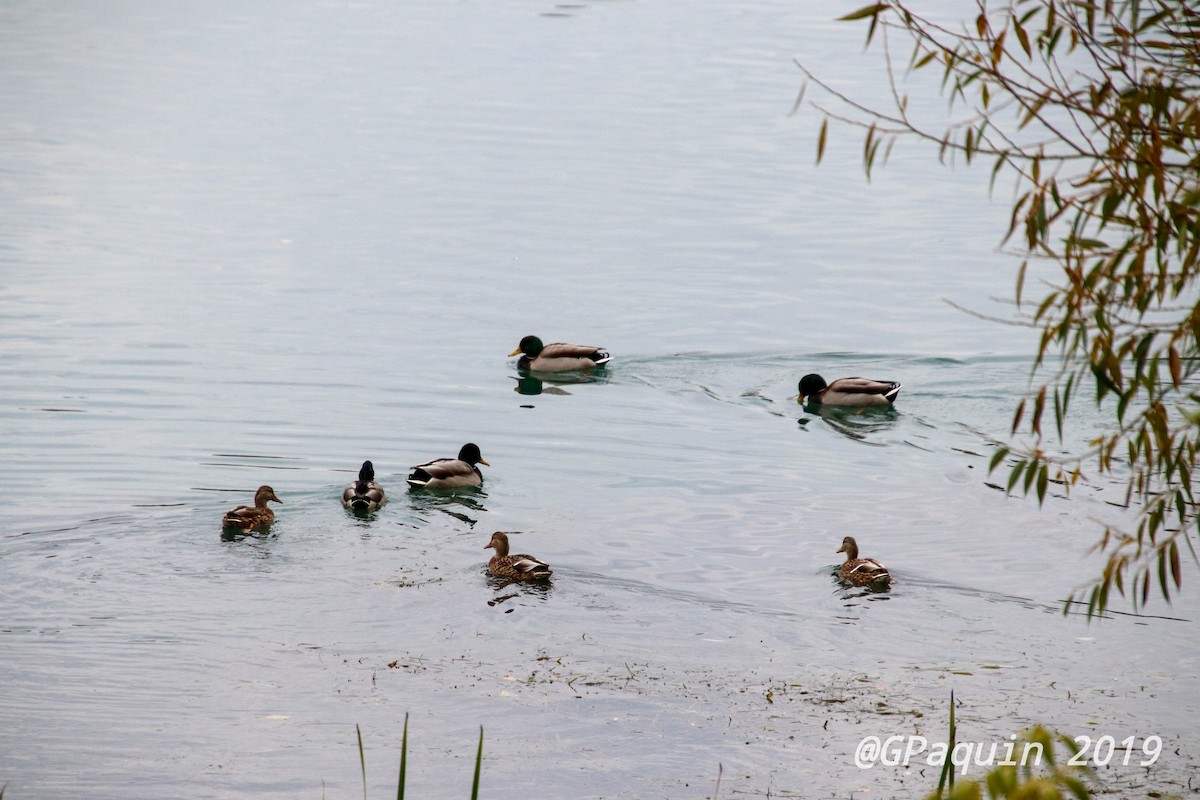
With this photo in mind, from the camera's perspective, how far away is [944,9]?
53094 mm

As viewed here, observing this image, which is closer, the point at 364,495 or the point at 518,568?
the point at 518,568

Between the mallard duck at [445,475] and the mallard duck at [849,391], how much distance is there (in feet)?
17.7

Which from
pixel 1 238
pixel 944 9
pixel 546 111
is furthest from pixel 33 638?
pixel 944 9

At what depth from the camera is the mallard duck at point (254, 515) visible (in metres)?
13.7

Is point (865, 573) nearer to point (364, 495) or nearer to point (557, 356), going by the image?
point (364, 495)

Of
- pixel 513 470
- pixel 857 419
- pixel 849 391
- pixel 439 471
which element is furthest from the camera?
pixel 857 419

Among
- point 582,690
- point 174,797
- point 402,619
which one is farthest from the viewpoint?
point 402,619

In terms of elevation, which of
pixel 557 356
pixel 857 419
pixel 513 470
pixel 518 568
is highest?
pixel 557 356

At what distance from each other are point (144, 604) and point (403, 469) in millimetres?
4494

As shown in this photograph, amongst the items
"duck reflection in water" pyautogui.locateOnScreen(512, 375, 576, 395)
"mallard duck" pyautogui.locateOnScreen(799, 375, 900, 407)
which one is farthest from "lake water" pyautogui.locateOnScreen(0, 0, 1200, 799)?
"mallard duck" pyautogui.locateOnScreen(799, 375, 900, 407)

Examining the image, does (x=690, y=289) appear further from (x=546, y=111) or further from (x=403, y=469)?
(x=546, y=111)

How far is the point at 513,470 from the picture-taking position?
16.8m

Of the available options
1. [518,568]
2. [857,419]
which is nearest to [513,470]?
[518,568]

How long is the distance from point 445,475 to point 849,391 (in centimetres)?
593
